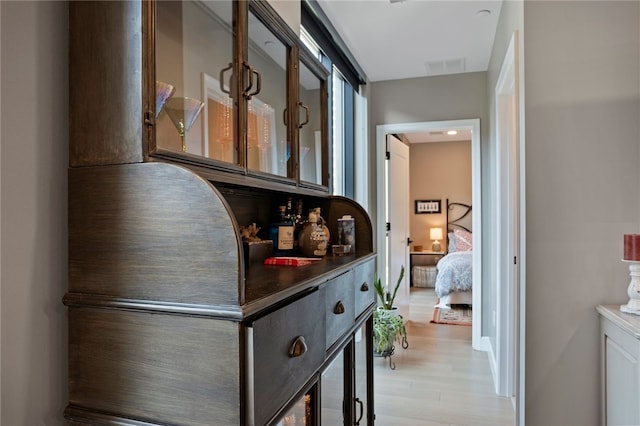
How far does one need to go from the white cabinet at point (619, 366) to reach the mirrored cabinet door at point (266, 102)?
1406 mm

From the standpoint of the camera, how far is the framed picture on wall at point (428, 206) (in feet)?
25.6

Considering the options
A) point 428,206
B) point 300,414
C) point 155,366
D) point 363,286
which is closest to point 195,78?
point 155,366

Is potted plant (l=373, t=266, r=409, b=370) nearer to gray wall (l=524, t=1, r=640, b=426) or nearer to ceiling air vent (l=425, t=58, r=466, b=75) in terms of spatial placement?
gray wall (l=524, t=1, r=640, b=426)

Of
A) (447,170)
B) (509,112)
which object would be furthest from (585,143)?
(447,170)

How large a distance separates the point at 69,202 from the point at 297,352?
62 cm

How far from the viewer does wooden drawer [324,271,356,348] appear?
1.28 m

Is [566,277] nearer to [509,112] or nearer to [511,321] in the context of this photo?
[511,321]

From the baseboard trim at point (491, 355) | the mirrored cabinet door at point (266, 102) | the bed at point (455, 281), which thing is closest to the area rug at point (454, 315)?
the bed at point (455, 281)

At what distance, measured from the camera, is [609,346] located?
1772 mm

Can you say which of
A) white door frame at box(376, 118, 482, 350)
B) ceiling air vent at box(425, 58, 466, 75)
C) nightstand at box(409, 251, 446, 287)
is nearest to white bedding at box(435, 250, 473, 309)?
white door frame at box(376, 118, 482, 350)

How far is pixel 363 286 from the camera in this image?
5.61ft

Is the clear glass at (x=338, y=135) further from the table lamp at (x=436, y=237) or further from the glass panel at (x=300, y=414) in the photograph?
the table lamp at (x=436, y=237)

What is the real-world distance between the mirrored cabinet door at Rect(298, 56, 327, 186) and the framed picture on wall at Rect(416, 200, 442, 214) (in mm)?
6317

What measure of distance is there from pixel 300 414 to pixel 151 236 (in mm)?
658
